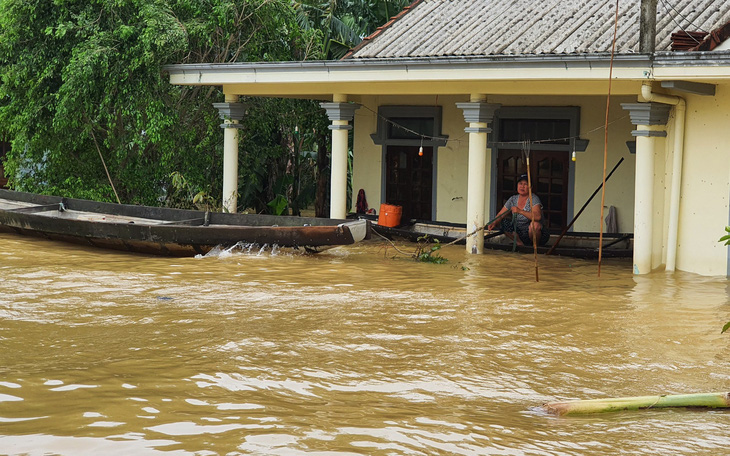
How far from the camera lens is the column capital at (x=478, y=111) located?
13.8 meters

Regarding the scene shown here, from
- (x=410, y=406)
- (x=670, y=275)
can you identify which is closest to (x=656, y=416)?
(x=410, y=406)

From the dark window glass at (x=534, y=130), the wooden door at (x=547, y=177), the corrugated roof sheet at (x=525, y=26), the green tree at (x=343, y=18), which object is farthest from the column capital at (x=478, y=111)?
the green tree at (x=343, y=18)

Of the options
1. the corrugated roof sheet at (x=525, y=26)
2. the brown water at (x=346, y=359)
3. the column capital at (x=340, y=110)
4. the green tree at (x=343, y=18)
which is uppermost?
the green tree at (x=343, y=18)

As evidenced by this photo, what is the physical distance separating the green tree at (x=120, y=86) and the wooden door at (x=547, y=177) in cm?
488

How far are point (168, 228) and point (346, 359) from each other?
6378 mm

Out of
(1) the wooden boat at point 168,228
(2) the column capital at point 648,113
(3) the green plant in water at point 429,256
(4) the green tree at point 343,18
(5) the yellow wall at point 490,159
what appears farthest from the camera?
(4) the green tree at point 343,18

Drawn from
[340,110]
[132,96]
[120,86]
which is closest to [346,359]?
[340,110]

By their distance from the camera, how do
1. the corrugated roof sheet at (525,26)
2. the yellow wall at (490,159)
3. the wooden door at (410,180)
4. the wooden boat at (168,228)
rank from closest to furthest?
the wooden boat at (168,228) < the corrugated roof sheet at (525,26) < the yellow wall at (490,159) < the wooden door at (410,180)

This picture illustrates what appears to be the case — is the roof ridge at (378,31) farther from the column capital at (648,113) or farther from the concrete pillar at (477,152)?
the column capital at (648,113)

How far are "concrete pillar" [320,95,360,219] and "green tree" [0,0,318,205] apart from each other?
246cm

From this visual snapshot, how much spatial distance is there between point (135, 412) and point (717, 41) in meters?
9.56

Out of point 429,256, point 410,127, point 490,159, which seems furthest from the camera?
point 410,127

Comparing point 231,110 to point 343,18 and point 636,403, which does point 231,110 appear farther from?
point 636,403

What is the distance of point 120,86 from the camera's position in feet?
52.5
